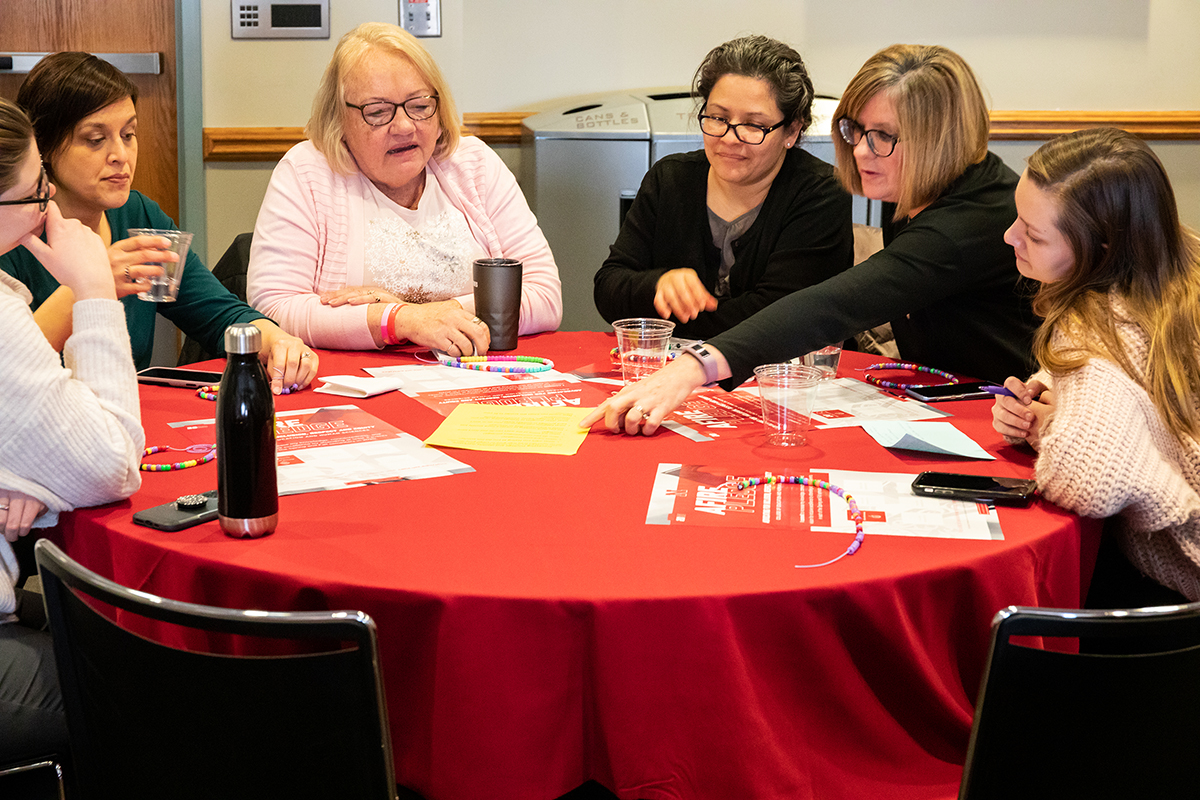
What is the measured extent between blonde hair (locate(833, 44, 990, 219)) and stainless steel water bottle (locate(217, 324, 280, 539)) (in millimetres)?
1477

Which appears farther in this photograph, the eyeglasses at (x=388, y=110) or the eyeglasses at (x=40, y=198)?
the eyeglasses at (x=388, y=110)

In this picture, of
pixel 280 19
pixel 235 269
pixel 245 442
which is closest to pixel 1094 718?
pixel 245 442

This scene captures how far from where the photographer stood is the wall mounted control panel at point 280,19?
11.4 ft

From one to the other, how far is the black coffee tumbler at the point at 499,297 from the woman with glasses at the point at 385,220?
4cm

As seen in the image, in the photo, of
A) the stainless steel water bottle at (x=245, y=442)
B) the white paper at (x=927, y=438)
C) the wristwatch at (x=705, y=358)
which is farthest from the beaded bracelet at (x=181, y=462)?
the white paper at (x=927, y=438)

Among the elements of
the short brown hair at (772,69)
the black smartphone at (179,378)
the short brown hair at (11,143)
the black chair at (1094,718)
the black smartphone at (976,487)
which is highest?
the short brown hair at (772,69)

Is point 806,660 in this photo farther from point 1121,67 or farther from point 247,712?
point 1121,67

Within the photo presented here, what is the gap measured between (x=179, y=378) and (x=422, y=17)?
2.12 m

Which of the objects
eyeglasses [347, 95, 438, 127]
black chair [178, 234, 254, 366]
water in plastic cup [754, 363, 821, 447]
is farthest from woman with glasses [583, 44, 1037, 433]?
black chair [178, 234, 254, 366]

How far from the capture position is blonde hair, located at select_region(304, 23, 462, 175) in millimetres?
2379

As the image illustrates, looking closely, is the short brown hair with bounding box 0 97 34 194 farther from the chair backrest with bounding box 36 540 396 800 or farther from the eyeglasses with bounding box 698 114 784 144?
the eyeglasses with bounding box 698 114 784 144

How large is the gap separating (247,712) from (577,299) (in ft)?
10.2

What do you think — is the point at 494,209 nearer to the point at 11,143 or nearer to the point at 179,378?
the point at 179,378

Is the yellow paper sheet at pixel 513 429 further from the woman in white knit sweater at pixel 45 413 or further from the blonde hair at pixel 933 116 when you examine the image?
the blonde hair at pixel 933 116
